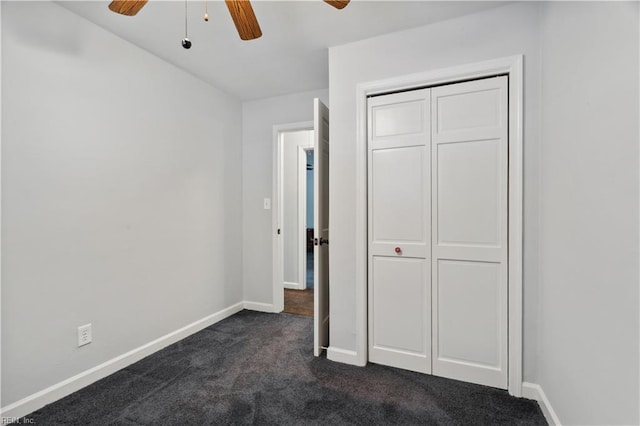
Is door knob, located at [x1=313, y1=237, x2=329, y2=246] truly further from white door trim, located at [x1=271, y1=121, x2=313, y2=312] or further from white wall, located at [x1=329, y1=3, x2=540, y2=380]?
white door trim, located at [x1=271, y1=121, x2=313, y2=312]

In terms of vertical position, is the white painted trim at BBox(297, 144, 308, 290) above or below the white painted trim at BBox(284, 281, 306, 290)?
above

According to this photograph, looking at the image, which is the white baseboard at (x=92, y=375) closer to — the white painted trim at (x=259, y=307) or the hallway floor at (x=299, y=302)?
the white painted trim at (x=259, y=307)

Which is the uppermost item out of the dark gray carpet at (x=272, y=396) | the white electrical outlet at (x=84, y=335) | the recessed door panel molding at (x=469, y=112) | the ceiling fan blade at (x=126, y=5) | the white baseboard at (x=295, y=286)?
the ceiling fan blade at (x=126, y=5)

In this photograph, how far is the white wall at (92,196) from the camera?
1.72m

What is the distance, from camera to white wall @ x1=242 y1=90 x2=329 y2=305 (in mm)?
3498

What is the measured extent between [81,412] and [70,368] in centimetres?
33

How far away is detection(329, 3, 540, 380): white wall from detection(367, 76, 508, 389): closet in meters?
0.13

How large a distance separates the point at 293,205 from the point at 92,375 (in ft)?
9.71

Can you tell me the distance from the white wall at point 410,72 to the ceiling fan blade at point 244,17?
2.89ft

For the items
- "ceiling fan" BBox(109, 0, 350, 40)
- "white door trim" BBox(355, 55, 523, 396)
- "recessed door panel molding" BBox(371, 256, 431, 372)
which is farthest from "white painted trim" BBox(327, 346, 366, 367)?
"ceiling fan" BBox(109, 0, 350, 40)

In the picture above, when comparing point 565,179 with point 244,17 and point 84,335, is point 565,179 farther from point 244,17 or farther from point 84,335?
point 84,335

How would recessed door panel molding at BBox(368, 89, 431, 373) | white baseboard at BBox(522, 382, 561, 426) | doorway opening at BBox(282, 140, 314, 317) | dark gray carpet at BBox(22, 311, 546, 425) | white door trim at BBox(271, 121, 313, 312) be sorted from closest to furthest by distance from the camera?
white baseboard at BBox(522, 382, 561, 426)
dark gray carpet at BBox(22, 311, 546, 425)
recessed door panel molding at BBox(368, 89, 431, 373)
white door trim at BBox(271, 121, 313, 312)
doorway opening at BBox(282, 140, 314, 317)

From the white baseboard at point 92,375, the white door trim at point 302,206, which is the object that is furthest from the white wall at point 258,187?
the white door trim at point 302,206

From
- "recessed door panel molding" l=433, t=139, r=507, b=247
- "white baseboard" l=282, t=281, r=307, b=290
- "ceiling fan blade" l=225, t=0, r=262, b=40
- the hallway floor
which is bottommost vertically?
the hallway floor
